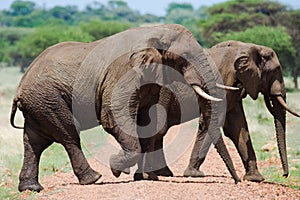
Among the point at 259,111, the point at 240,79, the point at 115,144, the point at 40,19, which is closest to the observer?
the point at 240,79

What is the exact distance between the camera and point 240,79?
10.5m

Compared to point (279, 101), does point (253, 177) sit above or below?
below

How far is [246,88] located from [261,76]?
30cm

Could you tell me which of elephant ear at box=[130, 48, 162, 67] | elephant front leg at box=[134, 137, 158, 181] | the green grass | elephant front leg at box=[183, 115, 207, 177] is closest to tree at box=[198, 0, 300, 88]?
the green grass

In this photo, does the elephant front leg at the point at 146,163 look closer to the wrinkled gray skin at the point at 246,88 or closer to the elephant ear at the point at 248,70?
the wrinkled gray skin at the point at 246,88

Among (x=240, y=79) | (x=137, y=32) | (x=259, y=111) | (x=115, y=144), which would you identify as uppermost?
(x=137, y=32)

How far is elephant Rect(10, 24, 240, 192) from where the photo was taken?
28.5ft

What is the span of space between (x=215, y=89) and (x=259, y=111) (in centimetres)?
1296

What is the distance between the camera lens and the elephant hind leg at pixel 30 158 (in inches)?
369

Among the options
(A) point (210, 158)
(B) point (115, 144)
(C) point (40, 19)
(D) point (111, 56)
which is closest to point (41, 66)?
(D) point (111, 56)

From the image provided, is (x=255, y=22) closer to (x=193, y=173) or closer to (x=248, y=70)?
(x=248, y=70)

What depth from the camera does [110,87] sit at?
28.6 feet

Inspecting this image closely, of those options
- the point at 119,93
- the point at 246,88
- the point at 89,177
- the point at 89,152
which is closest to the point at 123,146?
the point at 119,93

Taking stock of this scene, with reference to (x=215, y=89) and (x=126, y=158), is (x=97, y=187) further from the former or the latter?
(x=215, y=89)
